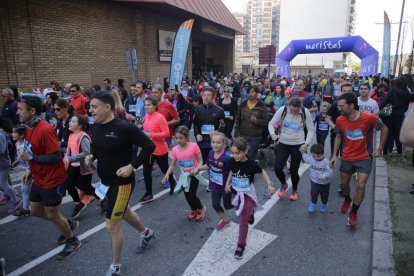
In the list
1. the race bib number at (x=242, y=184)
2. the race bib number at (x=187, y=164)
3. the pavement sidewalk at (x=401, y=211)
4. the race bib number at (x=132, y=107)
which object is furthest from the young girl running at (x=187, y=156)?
the race bib number at (x=132, y=107)

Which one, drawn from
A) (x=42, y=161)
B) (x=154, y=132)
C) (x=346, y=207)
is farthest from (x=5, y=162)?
(x=346, y=207)

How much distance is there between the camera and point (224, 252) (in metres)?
3.70

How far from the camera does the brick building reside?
10758mm

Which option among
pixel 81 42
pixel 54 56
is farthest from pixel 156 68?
pixel 54 56

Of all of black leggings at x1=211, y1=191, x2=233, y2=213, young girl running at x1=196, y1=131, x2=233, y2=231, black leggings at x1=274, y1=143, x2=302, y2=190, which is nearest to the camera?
young girl running at x1=196, y1=131, x2=233, y2=231

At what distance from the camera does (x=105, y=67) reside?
14.6 metres

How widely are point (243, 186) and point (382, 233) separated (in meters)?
1.97

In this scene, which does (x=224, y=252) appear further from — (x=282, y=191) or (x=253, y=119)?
(x=253, y=119)

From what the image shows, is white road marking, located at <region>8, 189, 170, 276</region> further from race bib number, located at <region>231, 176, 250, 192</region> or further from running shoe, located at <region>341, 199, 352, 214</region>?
running shoe, located at <region>341, 199, 352, 214</region>

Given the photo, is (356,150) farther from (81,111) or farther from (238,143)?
(81,111)

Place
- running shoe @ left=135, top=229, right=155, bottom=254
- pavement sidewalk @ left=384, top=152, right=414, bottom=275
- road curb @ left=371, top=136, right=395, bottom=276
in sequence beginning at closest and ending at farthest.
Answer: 1. road curb @ left=371, top=136, right=395, bottom=276
2. pavement sidewalk @ left=384, top=152, right=414, bottom=275
3. running shoe @ left=135, top=229, right=155, bottom=254

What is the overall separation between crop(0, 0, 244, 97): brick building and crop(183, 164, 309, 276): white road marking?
10061 mm

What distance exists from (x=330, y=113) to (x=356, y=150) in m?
1.16

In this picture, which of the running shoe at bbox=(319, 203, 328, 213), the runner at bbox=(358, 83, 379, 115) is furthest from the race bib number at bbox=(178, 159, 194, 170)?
the runner at bbox=(358, 83, 379, 115)
